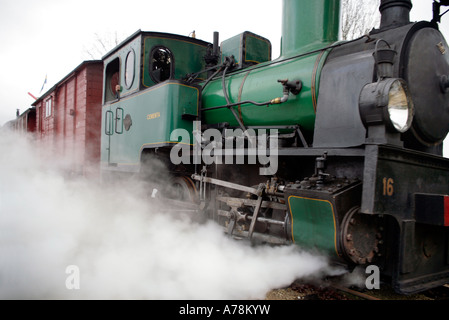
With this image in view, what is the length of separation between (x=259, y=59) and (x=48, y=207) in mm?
3305

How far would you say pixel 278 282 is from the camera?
2.88 m

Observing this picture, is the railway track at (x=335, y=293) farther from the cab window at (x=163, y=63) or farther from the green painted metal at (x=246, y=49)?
the cab window at (x=163, y=63)

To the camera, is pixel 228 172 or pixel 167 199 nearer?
pixel 228 172

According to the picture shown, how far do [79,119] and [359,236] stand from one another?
21.3 feet

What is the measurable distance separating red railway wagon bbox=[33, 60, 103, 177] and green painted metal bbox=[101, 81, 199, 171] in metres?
1.80

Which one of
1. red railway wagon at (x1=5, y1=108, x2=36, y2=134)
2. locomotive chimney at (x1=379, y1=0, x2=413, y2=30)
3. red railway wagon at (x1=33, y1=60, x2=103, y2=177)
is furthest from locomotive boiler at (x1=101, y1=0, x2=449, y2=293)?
red railway wagon at (x1=5, y1=108, x2=36, y2=134)

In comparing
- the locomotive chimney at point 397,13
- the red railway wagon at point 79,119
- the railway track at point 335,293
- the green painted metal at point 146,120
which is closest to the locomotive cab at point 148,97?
the green painted metal at point 146,120

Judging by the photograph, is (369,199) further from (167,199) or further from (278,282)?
(167,199)

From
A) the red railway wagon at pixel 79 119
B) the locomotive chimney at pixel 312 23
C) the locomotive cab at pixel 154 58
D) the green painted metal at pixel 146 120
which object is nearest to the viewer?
the locomotive chimney at pixel 312 23

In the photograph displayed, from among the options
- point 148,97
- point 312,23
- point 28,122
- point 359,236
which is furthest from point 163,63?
point 28,122

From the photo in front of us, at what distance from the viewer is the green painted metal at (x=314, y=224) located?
2.21 meters

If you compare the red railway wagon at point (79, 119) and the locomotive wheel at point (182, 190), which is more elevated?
the red railway wagon at point (79, 119)

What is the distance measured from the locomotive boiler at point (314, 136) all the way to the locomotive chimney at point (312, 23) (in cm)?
1
